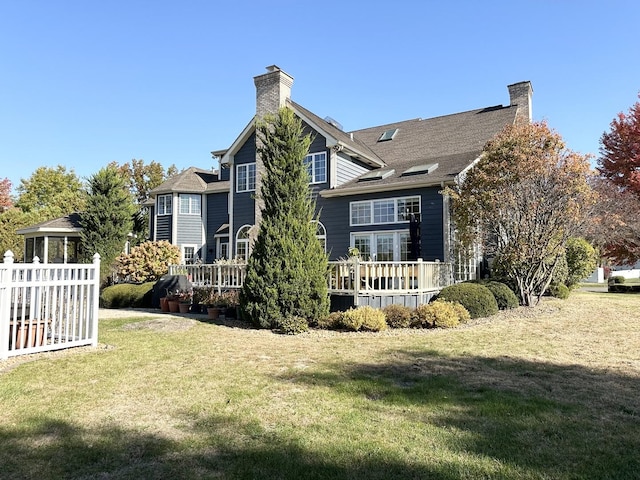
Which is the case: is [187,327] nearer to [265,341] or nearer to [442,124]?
[265,341]

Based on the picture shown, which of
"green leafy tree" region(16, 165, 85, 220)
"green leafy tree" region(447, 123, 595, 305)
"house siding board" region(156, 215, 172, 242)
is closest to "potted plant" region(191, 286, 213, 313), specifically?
"green leafy tree" region(447, 123, 595, 305)

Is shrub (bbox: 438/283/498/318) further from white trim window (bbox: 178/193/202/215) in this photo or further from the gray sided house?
white trim window (bbox: 178/193/202/215)

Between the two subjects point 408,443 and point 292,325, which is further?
point 292,325

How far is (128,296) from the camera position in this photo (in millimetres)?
15617

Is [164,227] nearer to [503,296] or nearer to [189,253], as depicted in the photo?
[189,253]

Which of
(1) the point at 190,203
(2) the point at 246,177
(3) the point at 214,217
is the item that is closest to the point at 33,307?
(2) the point at 246,177

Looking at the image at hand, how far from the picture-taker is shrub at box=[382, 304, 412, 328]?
9844mm

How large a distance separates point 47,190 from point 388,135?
1422 inches

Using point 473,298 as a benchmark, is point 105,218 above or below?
above

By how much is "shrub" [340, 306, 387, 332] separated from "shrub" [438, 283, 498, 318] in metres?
2.65

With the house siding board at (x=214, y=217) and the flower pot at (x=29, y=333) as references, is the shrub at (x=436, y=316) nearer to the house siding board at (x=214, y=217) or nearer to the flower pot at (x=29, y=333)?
the flower pot at (x=29, y=333)

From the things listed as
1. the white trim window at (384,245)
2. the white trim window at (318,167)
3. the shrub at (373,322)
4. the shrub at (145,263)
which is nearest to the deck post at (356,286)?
the shrub at (373,322)

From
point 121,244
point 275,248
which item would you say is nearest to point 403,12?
point 275,248

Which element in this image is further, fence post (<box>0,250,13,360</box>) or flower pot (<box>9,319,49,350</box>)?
flower pot (<box>9,319,49,350</box>)
